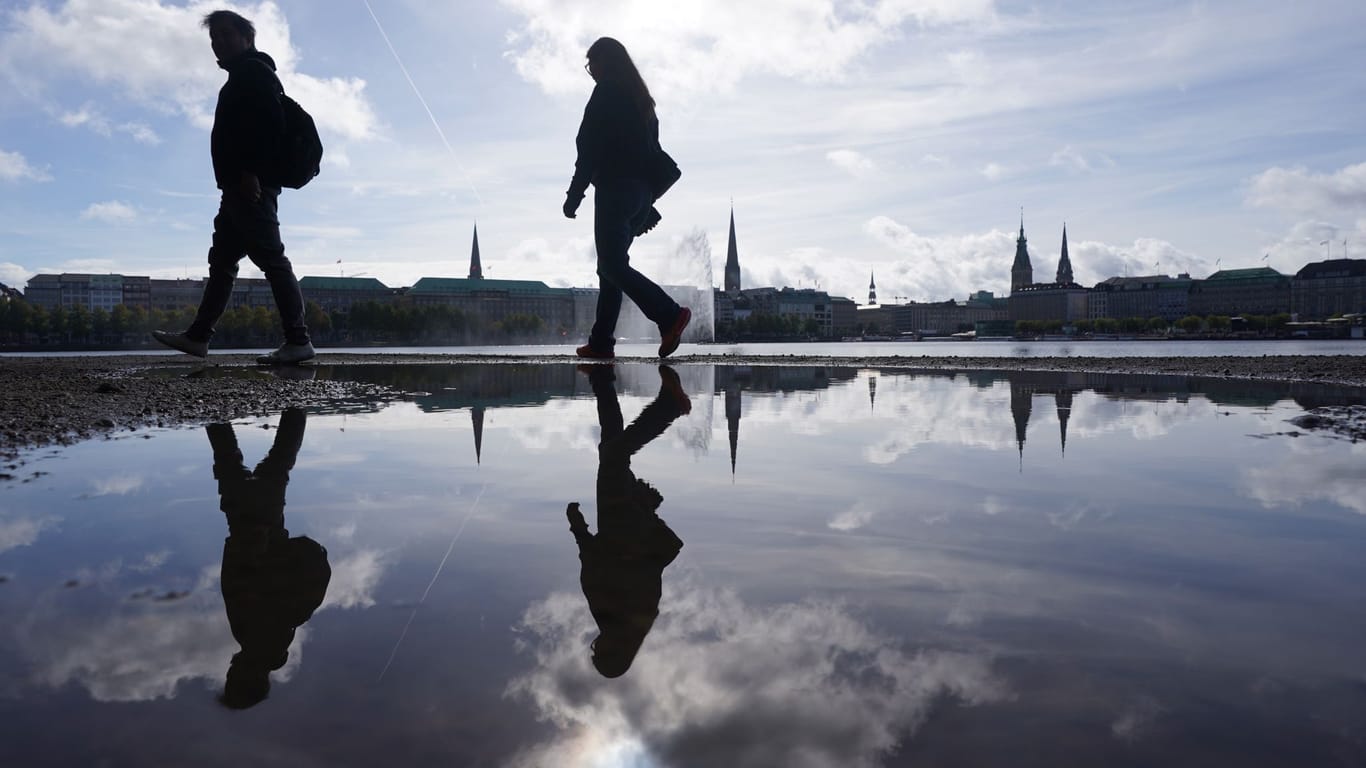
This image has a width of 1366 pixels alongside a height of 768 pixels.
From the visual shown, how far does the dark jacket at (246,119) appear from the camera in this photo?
8.82 metres

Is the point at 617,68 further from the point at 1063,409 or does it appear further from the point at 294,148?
the point at 1063,409

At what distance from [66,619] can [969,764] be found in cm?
179

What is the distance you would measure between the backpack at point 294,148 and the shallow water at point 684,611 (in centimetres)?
583

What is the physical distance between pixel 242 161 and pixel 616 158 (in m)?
3.71

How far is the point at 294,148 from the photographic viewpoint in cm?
921

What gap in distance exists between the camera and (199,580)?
218 cm

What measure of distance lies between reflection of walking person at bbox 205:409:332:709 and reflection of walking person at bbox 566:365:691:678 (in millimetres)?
604

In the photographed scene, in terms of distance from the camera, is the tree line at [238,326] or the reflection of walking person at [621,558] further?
the tree line at [238,326]

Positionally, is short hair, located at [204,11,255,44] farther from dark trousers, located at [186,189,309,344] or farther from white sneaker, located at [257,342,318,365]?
white sneaker, located at [257,342,318,365]

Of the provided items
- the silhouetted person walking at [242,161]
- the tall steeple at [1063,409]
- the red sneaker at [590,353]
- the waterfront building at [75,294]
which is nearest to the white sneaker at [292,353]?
the silhouetted person walking at [242,161]

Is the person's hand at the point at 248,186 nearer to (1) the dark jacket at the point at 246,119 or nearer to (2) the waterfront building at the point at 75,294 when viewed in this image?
(1) the dark jacket at the point at 246,119

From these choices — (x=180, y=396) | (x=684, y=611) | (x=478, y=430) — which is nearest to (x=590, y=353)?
(x=180, y=396)

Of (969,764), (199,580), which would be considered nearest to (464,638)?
(199,580)

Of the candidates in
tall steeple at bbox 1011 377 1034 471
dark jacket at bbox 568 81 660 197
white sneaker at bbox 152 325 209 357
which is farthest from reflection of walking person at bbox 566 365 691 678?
white sneaker at bbox 152 325 209 357
